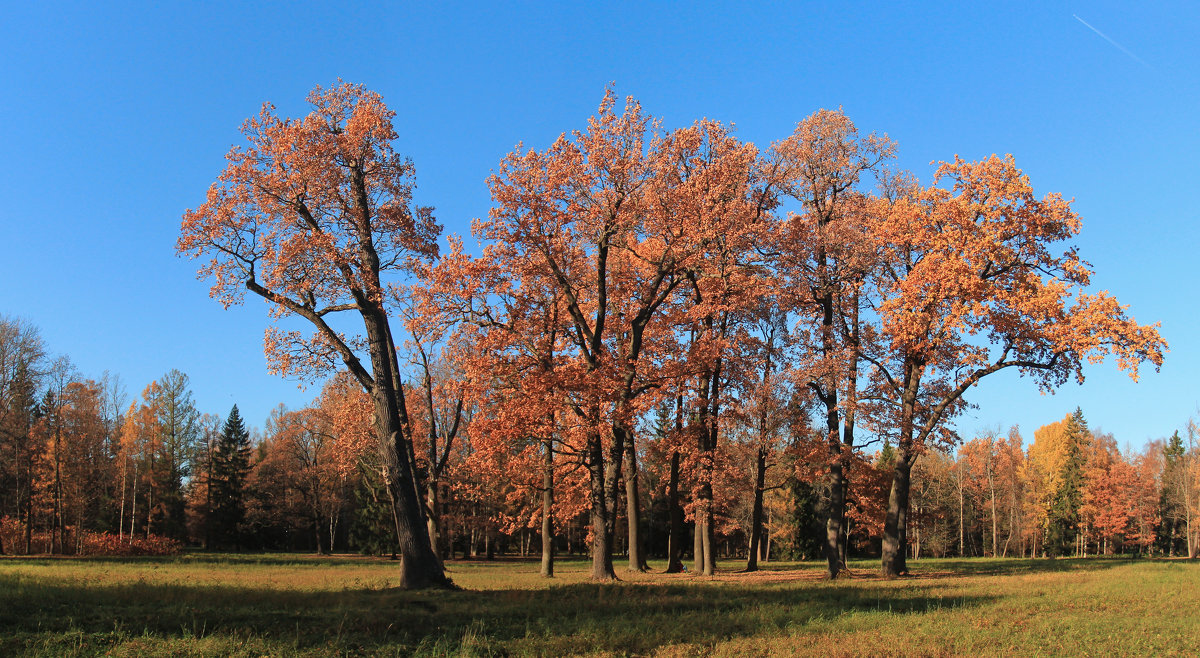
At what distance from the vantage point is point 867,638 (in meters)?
A: 10.4

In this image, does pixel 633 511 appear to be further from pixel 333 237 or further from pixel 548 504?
pixel 333 237

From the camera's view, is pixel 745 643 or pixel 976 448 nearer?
pixel 745 643

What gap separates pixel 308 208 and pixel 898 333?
Result: 19.2 metres

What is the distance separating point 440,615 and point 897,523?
20381mm

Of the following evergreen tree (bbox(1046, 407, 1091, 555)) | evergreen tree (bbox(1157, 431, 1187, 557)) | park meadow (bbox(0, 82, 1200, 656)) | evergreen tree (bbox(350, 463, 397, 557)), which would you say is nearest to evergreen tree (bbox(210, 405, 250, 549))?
evergreen tree (bbox(350, 463, 397, 557))

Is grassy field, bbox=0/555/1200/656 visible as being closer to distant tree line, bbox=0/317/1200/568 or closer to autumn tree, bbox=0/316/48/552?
distant tree line, bbox=0/317/1200/568

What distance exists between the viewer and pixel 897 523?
26344mm

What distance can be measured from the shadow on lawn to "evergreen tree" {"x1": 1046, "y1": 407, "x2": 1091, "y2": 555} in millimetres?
68542

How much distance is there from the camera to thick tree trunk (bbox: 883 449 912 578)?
26.0 metres

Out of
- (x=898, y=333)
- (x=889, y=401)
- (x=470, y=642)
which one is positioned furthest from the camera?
(x=889, y=401)

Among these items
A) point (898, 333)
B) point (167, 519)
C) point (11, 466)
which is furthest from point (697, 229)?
point (167, 519)

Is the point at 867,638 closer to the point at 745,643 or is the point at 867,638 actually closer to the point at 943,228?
the point at 745,643

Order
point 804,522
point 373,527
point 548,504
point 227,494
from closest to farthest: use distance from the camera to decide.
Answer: point 548,504
point 373,527
point 804,522
point 227,494

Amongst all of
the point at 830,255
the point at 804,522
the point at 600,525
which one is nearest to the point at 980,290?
the point at 830,255
